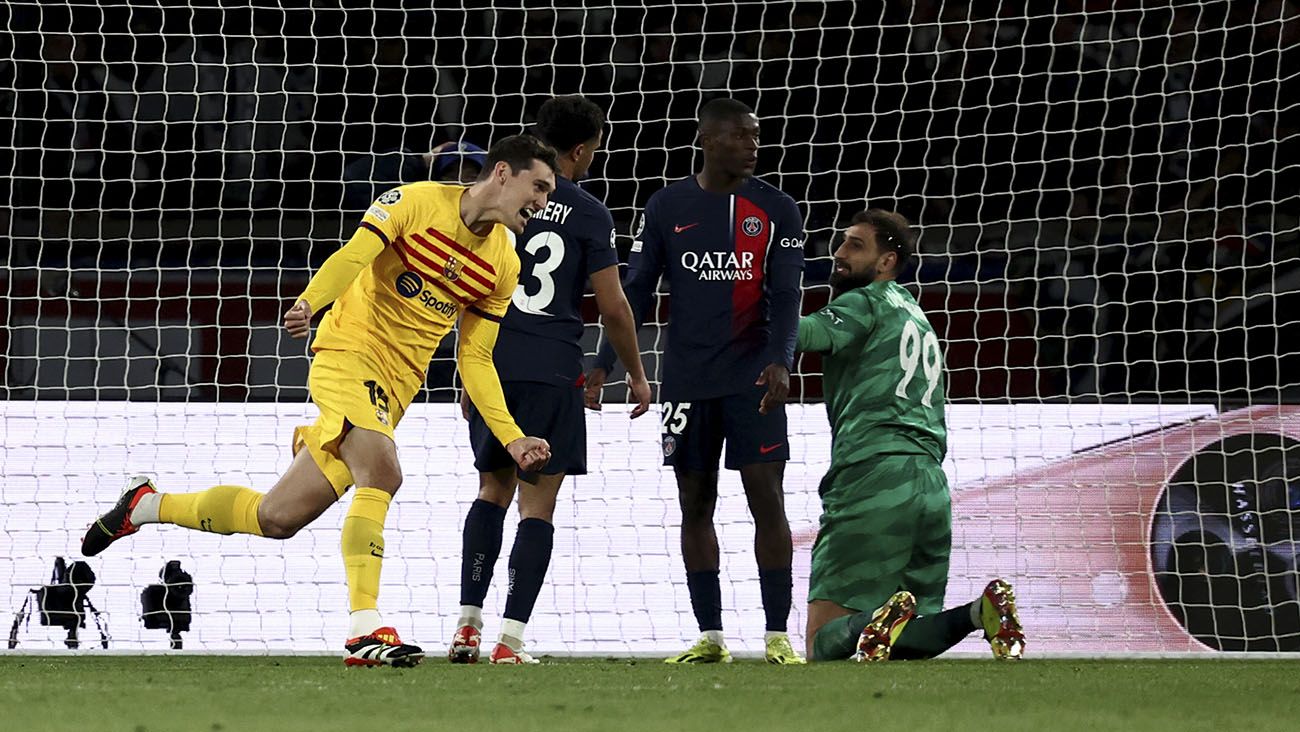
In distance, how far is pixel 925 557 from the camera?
4754 mm

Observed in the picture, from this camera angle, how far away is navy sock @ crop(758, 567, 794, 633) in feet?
15.8

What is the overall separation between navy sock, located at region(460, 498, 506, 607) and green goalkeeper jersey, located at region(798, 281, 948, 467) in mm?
974

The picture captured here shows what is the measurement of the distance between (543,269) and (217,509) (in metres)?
1.09

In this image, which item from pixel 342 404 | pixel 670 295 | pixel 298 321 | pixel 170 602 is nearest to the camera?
pixel 298 321

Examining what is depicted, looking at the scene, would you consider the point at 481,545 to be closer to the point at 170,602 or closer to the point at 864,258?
the point at 864,258

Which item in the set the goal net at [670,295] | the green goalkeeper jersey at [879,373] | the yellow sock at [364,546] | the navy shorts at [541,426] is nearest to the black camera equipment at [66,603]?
the goal net at [670,295]

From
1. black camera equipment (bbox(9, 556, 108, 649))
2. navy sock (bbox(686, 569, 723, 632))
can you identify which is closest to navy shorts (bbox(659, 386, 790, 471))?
navy sock (bbox(686, 569, 723, 632))

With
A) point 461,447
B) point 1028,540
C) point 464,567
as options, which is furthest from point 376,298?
point 1028,540

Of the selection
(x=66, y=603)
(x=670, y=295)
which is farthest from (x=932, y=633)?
(x=66, y=603)

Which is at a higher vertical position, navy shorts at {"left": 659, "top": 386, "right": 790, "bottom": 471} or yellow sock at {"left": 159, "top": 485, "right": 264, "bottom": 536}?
navy shorts at {"left": 659, "top": 386, "right": 790, "bottom": 471}

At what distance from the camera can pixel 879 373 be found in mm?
4730

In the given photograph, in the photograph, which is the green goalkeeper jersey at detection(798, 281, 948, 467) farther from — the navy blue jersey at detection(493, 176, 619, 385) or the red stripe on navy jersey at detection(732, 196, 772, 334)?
the navy blue jersey at detection(493, 176, 619, 385)

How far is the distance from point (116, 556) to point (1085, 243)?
5.15 meters

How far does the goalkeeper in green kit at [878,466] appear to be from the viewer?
183 inches
